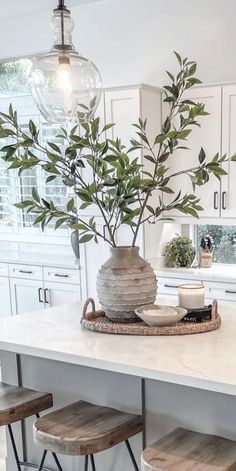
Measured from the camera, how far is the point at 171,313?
99.7 inches

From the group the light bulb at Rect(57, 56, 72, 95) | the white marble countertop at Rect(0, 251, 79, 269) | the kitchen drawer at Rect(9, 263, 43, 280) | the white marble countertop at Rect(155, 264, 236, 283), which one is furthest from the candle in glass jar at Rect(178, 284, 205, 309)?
the kitchen drawer at Rect(9, 263, 43, 280)

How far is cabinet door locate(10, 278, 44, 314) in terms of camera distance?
16.8 feet

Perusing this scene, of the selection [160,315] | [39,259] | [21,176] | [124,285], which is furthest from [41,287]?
[160,315]

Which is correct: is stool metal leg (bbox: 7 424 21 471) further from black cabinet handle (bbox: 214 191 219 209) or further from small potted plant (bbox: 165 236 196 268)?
black cabinet handle (bbox: 214 191 219 209)

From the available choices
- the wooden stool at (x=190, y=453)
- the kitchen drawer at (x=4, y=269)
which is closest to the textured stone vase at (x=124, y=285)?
the wooden stool at (x=190, y=453)

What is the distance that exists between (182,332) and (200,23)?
2.99 m

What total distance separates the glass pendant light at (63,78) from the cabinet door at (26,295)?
2656 millimetres

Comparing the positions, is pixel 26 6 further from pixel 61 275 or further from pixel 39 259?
pixel 61 275

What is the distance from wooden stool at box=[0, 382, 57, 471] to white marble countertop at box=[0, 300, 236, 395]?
24 cm

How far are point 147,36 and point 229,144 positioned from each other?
4.19ft

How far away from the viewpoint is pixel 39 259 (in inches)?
208

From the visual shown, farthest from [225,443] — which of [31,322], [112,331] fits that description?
[31,322]

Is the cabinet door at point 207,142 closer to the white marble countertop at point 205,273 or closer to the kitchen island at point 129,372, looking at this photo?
the white marble countertop at point 205,273

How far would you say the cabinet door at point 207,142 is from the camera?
4254 mm
